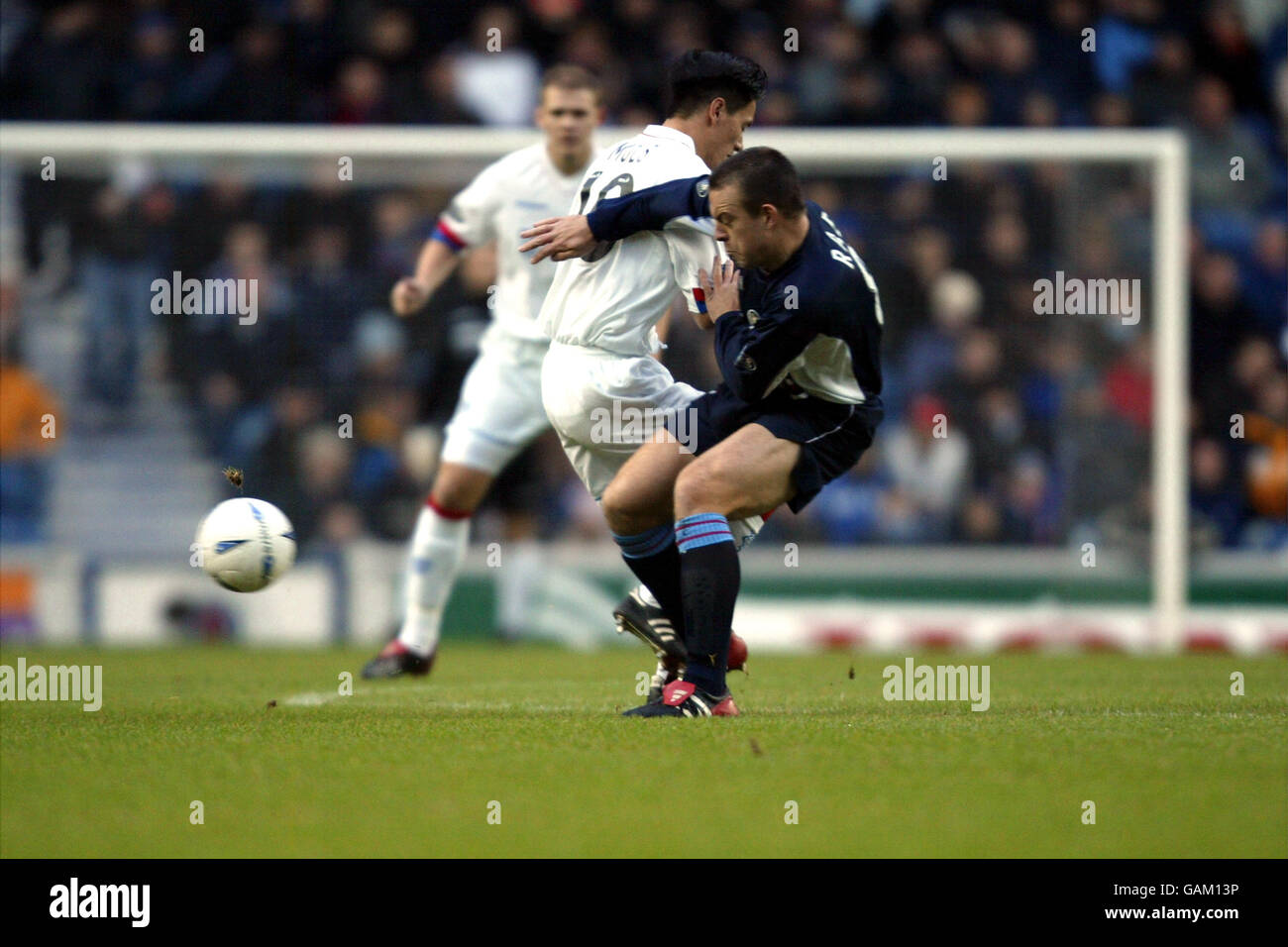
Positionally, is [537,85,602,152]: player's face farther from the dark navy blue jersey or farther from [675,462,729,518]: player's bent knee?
[675,462,729,518]: player's bent knee

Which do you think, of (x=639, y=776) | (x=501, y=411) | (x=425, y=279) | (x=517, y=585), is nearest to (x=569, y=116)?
(x=425, y=279)

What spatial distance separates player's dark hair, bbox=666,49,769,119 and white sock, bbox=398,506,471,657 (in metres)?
2.98

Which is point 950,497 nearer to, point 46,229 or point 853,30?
point 853,30

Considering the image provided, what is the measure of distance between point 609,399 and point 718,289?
2.23 ft

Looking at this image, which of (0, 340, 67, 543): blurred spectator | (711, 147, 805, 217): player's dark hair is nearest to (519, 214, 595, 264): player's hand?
(711, 147, 805, 217): player's dark hair

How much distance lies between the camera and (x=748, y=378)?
5844 mm

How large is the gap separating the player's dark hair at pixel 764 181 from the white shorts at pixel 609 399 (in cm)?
101

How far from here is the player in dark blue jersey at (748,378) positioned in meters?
5.69

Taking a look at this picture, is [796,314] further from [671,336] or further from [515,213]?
[671,336]

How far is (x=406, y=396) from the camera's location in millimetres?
12594

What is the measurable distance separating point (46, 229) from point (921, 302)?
632 centimetres

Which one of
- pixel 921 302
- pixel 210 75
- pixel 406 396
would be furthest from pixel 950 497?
pixel 210 75

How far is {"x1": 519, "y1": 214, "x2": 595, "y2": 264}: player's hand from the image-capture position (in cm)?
605

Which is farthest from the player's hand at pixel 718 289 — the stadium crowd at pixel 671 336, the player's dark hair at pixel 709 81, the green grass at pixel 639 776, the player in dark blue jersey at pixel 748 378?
the stadium crowd at pixel 671 336
